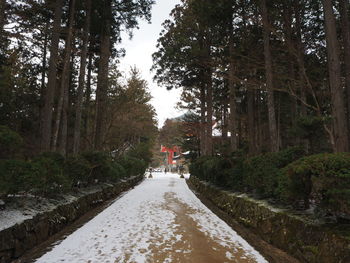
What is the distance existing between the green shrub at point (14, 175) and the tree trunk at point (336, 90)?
7.97 m

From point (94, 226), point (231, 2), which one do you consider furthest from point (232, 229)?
point (231, 2)

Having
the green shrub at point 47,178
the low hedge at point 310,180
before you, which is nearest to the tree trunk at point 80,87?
the green shrub at point 47,178

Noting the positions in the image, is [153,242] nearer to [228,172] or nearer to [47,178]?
[47,178]

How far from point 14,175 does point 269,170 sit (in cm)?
542

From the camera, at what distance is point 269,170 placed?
5.82 metres

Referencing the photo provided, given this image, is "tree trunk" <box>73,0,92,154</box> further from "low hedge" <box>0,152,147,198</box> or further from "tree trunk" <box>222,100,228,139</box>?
"tree trunk" <box>222,100,228,139</box>

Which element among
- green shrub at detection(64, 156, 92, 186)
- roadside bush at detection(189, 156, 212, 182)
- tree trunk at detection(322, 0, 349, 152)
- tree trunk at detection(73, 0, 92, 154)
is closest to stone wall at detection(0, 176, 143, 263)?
green shrub at detection(64, 156, 92, 186)

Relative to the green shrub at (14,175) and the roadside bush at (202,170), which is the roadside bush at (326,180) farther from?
the roadside bush at (202,170)

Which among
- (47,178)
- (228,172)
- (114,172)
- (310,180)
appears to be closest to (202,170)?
(114,172)

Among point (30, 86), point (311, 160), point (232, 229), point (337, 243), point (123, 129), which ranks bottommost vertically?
point (232, 229)

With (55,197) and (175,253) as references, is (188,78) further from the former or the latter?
(175,253)

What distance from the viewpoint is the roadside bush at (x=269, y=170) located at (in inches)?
221

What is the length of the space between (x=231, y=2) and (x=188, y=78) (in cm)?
726

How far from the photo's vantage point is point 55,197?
20.2 feet
